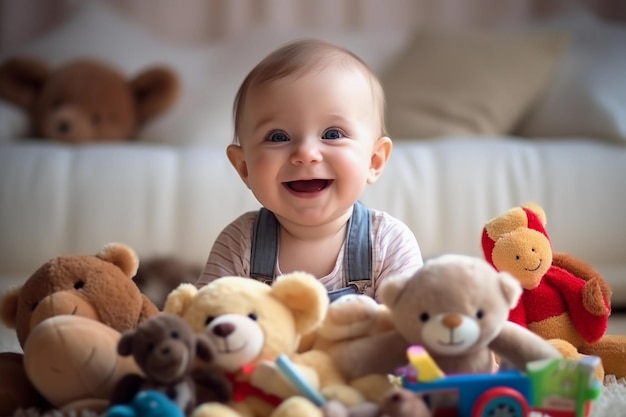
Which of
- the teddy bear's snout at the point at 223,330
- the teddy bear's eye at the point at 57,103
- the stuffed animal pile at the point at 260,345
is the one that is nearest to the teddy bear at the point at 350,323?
the stuffed animal pile at the point at 260,345

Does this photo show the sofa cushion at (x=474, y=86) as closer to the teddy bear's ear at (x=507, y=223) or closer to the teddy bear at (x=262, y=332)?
the teddy bear's ear at (x=507, y=223)

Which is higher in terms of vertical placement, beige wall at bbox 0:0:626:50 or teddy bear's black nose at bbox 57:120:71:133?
beige wall at bbox 0:0:626:50

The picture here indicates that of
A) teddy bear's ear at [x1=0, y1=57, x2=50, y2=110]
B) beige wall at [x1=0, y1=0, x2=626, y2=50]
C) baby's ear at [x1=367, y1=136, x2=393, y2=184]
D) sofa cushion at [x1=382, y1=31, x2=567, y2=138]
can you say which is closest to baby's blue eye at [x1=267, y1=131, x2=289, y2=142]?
baby's ear at [x1=367, y1=136, x2=393, y2=184]

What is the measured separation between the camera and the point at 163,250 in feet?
5.64

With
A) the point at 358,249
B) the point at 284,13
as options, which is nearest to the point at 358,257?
the point at 358,249

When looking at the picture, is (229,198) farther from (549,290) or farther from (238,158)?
(549,290)

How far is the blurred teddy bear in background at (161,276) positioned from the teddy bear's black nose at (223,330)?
798 mm

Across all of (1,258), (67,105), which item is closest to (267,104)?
(1,258)

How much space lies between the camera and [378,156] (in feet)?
3.77

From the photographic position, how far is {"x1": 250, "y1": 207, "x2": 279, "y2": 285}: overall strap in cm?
112

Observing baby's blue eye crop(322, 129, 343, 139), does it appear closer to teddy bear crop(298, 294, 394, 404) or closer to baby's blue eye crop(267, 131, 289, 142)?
baby's blue eye crop(267, 131, 289, 142)

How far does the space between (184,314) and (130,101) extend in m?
1.43

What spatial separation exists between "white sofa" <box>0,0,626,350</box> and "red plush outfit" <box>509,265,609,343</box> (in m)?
0.58

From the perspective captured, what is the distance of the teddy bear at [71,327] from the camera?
2.70 feet
